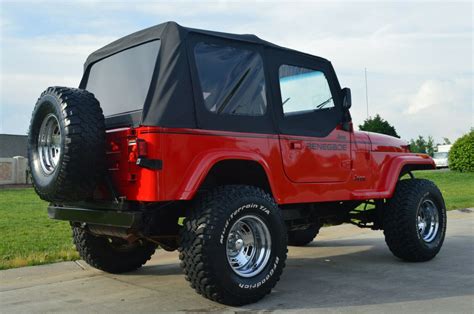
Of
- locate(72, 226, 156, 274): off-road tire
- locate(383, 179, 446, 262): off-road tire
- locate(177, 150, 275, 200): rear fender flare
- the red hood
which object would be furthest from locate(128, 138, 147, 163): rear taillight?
locate(383, 179, 446, 262): off-road tire

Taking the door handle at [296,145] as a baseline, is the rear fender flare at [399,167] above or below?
below

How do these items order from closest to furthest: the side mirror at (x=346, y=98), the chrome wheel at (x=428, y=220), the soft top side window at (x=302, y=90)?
the soft top side window at (x=302, y=90), the side mirror at (x=346, y=98), the chrome wheel at (x=428, y=220)

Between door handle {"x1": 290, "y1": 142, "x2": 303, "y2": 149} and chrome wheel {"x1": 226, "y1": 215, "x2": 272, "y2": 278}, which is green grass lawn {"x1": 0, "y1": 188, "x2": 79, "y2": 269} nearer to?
chrome wheel {"x1": 226, "y1": 215, "x2": 272, "y2": 278}

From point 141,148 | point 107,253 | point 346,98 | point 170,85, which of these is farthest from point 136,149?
point 346,98

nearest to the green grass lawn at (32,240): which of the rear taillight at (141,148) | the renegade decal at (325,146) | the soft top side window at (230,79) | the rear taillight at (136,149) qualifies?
the rear taillight at (136,149)

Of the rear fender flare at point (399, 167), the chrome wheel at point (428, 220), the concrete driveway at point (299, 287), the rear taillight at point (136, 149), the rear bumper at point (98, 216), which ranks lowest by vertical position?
the concrete driveway at point (299, 287)

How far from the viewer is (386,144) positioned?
642 centimetres

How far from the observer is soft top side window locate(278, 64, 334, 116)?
17.4 ft

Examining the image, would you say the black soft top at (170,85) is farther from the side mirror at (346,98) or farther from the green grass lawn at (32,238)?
the green grass lawn at (32,238)

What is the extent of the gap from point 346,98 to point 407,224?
5.37 ft

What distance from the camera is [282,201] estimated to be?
5.01 m

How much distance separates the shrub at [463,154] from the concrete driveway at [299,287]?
2335 cm

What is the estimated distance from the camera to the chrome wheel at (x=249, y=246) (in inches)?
180

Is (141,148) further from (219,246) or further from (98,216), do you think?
(219,246)
